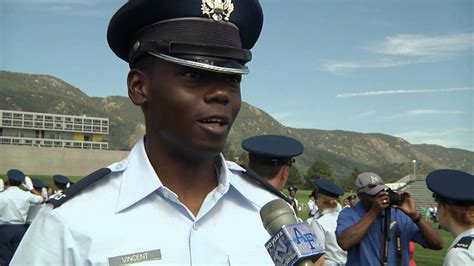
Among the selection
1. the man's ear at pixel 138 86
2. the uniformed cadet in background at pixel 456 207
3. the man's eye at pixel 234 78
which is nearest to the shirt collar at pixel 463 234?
the uniformed cadet in background at pixel 456 207

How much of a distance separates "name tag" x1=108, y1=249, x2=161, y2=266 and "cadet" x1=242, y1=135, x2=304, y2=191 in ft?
9.60

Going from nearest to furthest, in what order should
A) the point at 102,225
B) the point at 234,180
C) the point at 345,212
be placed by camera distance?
the point at 102,225, the point at 234,180, the point at 345,212

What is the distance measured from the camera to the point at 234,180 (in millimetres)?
2307

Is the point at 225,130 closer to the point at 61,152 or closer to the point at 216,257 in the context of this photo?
the point at 216,257

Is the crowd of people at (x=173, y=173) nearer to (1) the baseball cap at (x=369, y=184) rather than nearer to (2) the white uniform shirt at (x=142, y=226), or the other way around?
(2) the white uniform shirt at (x=142, y=226)


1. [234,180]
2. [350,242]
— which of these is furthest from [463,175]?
[234,180]

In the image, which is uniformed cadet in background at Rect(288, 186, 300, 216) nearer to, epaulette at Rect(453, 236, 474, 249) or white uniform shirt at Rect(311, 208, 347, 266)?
white uniform shirt at Rect(311, 208, 347, 266)

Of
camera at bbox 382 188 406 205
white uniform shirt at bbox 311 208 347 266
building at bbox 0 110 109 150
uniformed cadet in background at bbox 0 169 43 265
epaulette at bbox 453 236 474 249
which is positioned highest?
camera at bbox 382 188 406 205

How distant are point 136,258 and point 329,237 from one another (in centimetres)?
624

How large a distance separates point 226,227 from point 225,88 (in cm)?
47

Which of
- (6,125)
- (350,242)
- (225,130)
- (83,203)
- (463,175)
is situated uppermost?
(225,130)

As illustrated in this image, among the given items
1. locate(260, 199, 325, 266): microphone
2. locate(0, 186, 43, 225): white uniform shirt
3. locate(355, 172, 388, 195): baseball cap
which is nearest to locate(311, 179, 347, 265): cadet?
locate(355, 172, 388, 195): baseball cap

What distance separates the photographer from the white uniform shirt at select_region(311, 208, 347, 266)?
25.3 feet

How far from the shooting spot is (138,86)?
7.14 feet
